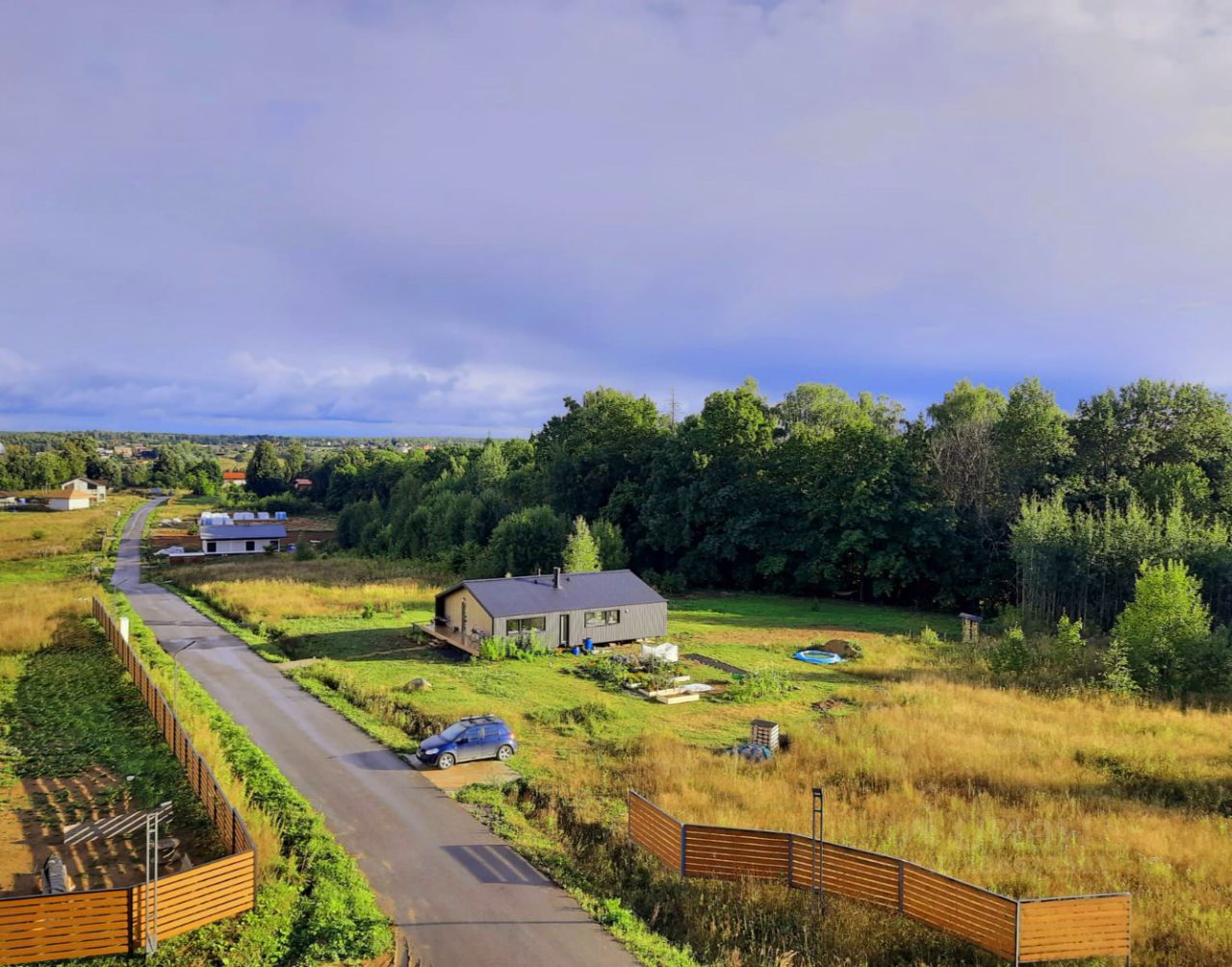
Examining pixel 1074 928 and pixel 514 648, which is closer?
pixel 1074 928

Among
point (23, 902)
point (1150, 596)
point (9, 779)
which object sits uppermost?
point (1150, 596)

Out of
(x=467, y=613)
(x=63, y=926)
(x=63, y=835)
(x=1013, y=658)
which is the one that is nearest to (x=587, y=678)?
(x=467, y=613)

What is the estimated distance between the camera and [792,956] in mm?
12352

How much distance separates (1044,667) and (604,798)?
73.8 ft

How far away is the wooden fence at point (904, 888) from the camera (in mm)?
11906

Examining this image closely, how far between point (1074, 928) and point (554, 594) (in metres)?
26.9

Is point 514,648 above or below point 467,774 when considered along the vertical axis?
above

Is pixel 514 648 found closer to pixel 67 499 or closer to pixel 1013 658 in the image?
pixel 1013 658

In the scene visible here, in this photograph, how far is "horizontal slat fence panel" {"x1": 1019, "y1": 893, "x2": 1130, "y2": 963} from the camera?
11.8m

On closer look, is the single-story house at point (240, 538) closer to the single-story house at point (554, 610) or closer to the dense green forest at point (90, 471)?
the single-story house at point (554, 610)

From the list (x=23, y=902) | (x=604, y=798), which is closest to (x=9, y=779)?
(x=23, y=902)

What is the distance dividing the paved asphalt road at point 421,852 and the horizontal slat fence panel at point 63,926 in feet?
13.7

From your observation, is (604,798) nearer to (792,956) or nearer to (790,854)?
(790,854)

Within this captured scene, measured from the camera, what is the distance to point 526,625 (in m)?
35.5
